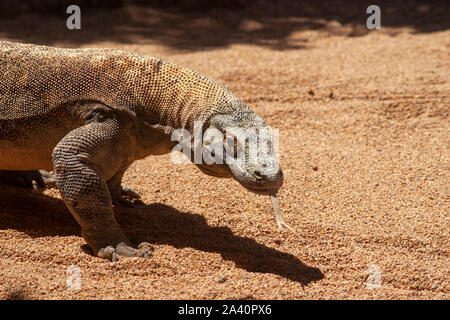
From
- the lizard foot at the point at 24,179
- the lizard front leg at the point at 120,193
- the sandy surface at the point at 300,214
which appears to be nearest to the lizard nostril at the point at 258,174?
the sandy surface at the point at 300,214

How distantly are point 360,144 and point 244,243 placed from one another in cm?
262

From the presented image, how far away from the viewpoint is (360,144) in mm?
6703

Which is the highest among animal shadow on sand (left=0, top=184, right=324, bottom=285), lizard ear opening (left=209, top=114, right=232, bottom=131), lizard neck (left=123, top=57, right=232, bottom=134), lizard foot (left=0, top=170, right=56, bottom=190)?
lizard neck (left=123, top=57, right=232, bottom=134)

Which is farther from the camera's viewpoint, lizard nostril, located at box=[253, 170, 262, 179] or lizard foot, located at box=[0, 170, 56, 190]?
lizard foot, located at box=[0, 170, 56, 190]

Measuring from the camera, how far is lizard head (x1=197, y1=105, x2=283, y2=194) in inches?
146

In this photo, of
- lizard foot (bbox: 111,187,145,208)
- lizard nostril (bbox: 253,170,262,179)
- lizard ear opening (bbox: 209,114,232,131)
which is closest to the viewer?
lizard nostril (bbox: 253,170,262,179)

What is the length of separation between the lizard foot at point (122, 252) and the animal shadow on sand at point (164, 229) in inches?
7.3

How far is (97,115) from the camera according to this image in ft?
13.5

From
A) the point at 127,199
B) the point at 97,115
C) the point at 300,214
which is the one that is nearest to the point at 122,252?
the point at 97,115

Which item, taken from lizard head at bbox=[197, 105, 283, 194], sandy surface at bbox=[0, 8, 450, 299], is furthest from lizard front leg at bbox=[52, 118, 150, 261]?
lizard head at bbox=[197, 105, 283, 194]

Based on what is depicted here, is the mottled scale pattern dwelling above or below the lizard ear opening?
above

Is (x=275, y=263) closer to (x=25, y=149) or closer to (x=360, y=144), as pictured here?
(x=25, y=149)

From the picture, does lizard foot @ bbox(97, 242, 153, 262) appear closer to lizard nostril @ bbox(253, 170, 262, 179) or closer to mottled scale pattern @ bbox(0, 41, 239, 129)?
mottled scale pattern @ bbox(0, 41, 239, 129)

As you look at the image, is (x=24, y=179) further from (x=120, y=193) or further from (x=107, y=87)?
(x=107, y=87)
